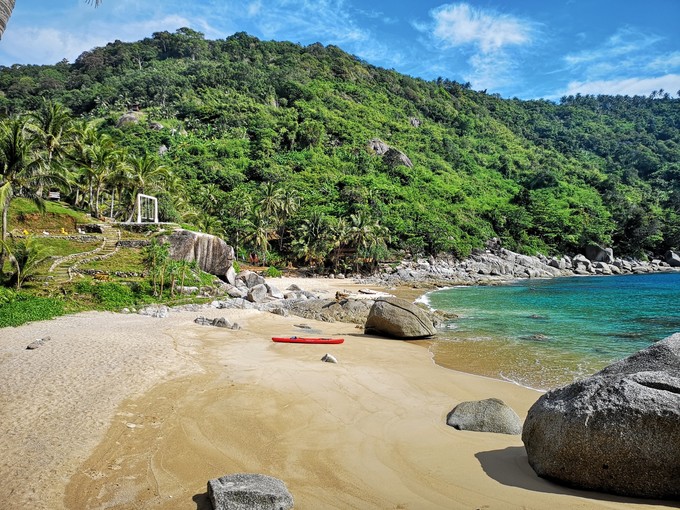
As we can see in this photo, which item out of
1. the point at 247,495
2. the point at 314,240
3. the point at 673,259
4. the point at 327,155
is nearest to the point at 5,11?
the point at 247,495

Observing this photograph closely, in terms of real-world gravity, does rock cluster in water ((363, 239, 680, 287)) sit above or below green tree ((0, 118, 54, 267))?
below

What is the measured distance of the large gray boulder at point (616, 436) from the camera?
5090mm

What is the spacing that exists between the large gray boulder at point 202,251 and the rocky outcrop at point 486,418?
1144 inches

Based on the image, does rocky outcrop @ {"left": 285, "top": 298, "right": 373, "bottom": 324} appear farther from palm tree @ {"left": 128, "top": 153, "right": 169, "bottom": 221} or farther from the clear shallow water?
palm tree @ {"left": 128, "top": 153, "right": 169, "bottom": 221}

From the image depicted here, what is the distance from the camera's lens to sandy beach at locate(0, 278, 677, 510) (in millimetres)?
5734

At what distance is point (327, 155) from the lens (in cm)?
9906

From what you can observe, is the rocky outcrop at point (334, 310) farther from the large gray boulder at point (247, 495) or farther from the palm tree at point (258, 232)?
the palm tree at point (258, 232)

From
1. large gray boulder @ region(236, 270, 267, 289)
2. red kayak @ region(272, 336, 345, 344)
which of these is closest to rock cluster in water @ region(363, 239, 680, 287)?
large gray boulder @ region(236, 270, 267, 289)

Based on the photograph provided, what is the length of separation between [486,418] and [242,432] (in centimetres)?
498

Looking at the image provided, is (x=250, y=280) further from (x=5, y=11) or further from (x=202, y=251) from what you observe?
(x=5, y=11)

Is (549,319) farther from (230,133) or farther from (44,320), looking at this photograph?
(230,133)

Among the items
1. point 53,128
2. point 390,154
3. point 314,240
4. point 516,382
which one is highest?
point 390,154

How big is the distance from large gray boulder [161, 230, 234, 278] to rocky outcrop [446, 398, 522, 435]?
1144 inches

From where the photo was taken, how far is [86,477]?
6176 mm
